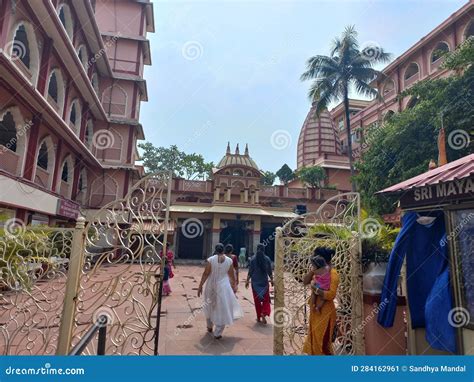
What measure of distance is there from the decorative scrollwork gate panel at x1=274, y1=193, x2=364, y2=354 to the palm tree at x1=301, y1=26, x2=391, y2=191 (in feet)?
44.1

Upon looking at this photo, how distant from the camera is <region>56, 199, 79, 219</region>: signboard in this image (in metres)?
11.6

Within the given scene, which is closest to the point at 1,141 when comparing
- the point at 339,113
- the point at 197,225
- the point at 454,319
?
the point at 197,225

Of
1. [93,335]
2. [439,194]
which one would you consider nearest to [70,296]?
[93,335]

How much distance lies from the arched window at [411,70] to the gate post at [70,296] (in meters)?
26.2

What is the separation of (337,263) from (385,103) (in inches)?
985

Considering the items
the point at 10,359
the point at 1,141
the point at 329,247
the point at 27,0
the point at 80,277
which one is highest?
the point at 27,0

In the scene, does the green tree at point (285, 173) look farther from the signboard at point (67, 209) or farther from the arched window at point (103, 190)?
the signboard at point (67, 209)

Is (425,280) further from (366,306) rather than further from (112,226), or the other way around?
(112,226)

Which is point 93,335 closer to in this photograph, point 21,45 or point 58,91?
point 21,45

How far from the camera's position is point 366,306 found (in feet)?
12.8

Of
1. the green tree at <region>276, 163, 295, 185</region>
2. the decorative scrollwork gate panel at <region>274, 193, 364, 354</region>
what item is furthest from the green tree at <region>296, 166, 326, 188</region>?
the decorative scrollwork gate panel at <region>274, 193, 364, 354</region>

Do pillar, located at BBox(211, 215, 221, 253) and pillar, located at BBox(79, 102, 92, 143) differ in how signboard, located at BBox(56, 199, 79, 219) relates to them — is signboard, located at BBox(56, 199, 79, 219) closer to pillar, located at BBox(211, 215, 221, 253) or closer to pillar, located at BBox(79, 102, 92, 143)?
pillar, located at BBox(79, 102, 92, 143)

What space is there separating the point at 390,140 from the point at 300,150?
20356mm

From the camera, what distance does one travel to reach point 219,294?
14.7ft
